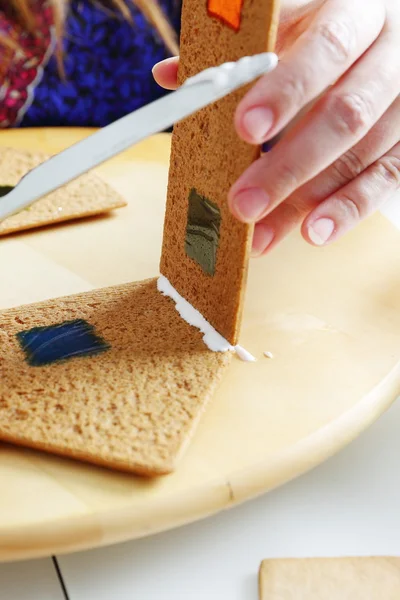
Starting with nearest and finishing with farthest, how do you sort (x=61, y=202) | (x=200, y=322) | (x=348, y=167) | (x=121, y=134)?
(x=121, y=134), (x=200, y=322), (x=348, y=167), (x=61, y=202)

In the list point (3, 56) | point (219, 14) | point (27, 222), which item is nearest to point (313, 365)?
point (219, 14)

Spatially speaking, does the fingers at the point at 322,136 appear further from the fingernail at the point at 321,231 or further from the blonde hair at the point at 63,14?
the blonde hair at the point at 63,14

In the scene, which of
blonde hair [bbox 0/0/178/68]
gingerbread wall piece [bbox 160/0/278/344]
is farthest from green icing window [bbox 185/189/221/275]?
blonde hair [bbox 0/0/178/68]

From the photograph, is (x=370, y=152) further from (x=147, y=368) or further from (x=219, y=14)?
(x=147, y=368)

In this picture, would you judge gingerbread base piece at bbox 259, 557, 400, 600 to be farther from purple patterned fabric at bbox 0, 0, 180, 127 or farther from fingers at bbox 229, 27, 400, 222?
purple patterned fabric at bbox 0, 0, 180, 127

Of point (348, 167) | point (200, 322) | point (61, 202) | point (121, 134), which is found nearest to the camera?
point (121, 134)

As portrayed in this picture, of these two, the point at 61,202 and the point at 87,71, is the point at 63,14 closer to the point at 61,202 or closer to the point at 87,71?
the point at 87,71

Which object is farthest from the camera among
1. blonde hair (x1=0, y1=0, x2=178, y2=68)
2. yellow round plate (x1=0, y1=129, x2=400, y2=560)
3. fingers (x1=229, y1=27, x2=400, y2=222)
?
blonde hair (x1=0, y1=0, x2=178, y2=68)

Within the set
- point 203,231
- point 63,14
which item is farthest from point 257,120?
point 63,14
